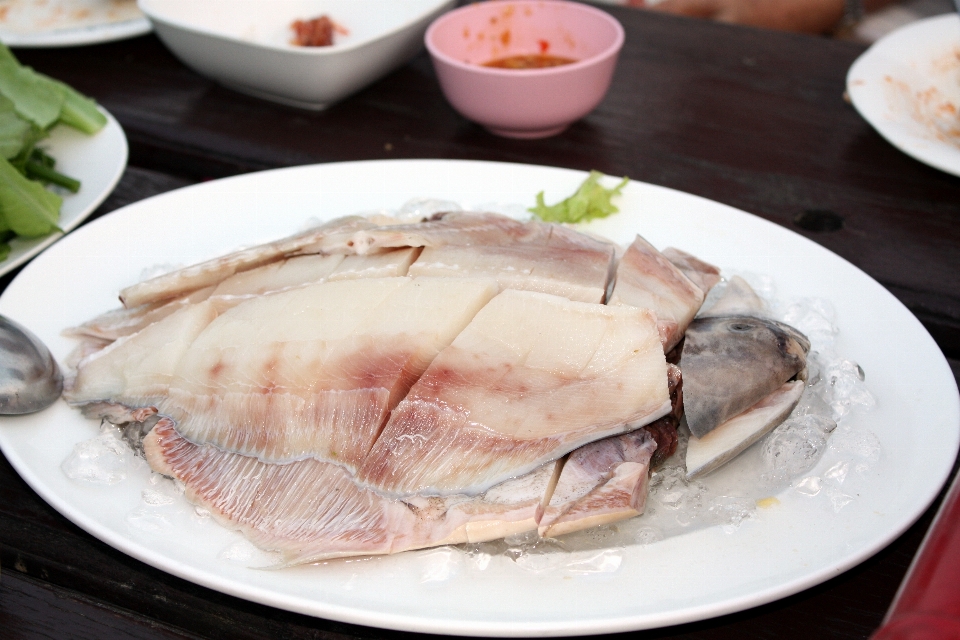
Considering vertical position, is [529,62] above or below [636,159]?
above

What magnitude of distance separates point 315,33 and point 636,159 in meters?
1.37

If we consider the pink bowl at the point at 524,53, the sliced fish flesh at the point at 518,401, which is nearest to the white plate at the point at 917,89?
the pink bowl at the point at 524,53

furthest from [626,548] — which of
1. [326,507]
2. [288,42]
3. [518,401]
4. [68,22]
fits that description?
[68,22]

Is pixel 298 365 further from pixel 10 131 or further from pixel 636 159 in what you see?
pixel 636 159

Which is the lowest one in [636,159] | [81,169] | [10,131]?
[636,159]

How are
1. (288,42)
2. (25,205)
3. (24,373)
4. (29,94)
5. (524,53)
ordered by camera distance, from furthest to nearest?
(288,42) < (524,53) < (29,94) < (25,205) < (24,373)

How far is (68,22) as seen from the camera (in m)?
3.35

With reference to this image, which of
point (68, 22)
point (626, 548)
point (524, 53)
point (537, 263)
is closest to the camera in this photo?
point (626, 548)

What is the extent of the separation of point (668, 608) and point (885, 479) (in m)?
0.49

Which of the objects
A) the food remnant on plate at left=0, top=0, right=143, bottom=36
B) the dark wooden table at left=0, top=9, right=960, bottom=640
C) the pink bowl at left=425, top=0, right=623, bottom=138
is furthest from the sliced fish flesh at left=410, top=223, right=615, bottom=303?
the food remnant on plate at left=0, top=0, right=143, bottom=36

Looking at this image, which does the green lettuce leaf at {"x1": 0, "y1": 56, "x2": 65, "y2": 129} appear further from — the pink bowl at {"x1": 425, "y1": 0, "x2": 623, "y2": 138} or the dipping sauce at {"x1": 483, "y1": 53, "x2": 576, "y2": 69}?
the dipping sauce at {"x1": 483, "y1": 53, "x2": 576, "y2": 69}

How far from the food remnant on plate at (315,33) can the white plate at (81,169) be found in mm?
832

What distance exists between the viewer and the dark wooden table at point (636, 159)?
1.34 meters

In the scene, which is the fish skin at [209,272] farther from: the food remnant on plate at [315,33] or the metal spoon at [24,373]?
the food remnant on plate at [315,33]
